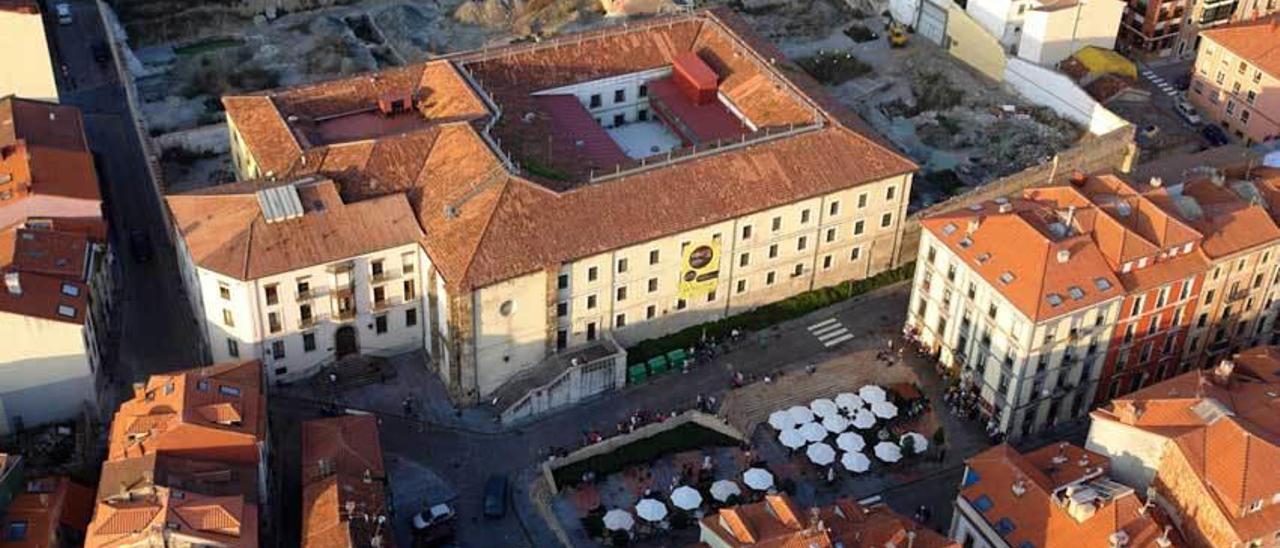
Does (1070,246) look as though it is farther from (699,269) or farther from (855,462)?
(699,269)

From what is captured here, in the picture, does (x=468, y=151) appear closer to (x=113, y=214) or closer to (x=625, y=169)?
(x=625, y=169)

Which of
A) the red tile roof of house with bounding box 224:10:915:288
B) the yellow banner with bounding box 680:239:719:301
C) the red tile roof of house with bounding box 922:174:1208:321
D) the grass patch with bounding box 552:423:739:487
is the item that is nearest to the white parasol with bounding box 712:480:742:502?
the grass patch with bounding box 552:423:739:487

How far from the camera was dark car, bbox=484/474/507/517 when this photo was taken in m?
94.8

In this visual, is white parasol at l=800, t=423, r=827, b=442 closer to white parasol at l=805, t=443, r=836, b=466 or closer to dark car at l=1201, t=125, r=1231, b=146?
white parasol at l=805, t=443, r=836, b=466

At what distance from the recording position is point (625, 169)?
350ft

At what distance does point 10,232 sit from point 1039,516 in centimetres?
7496

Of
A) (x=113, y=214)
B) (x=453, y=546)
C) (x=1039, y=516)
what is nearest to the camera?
(x=1039, y=516)

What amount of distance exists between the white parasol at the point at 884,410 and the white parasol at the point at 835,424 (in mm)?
2450

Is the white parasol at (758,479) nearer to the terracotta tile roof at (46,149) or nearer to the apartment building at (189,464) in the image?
the apartment building at (189,464)

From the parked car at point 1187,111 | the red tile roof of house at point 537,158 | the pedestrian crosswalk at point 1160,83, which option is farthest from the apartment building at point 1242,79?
the red tile roof of house at point 537,158

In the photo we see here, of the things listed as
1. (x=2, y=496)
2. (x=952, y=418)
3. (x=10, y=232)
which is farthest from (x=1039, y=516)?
(x=10, y=232)

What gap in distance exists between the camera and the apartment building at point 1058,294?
9762cm

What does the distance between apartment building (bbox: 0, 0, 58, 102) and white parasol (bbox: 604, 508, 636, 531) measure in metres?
67.0

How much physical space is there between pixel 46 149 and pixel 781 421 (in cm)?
6257
